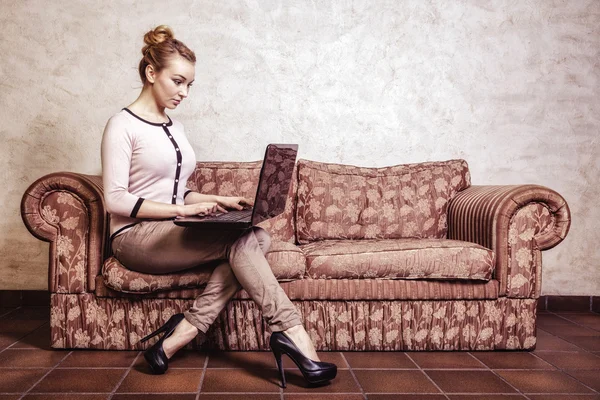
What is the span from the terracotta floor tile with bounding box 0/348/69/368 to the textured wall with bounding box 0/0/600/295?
1.00m

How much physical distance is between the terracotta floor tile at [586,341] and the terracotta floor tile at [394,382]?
0.90m

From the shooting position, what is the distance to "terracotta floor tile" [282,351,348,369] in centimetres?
202

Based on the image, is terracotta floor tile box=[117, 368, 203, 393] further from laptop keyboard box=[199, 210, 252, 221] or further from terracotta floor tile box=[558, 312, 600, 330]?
terracotta floor tile box=[558, 312, 600, 330]

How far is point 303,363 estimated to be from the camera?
1.76 meters

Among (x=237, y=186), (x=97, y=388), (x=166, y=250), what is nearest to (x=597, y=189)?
(x=237, y=186)

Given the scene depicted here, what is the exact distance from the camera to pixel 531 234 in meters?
2.25

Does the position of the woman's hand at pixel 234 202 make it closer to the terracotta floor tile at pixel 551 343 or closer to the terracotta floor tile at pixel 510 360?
the terracotta floor tile at pixel 510 360

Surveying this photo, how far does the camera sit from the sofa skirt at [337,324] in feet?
7.14

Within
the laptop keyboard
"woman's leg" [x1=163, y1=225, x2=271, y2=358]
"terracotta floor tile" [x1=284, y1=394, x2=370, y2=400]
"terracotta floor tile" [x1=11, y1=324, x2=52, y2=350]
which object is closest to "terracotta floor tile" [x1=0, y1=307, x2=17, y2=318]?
"terracotta floor tile" [x1=11, y1=324, x2=52, y2=350]

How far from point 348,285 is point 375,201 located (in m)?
0.68

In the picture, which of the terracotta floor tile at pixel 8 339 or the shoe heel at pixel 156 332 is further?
the terracotta floor tile at pixel 8 339

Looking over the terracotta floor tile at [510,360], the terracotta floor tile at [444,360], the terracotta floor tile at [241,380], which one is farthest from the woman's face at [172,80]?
the terracotta floor tile at [510,360]

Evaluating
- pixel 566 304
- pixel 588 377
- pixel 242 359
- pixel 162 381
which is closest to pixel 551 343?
pixel 588 377

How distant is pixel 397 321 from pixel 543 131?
166cm
